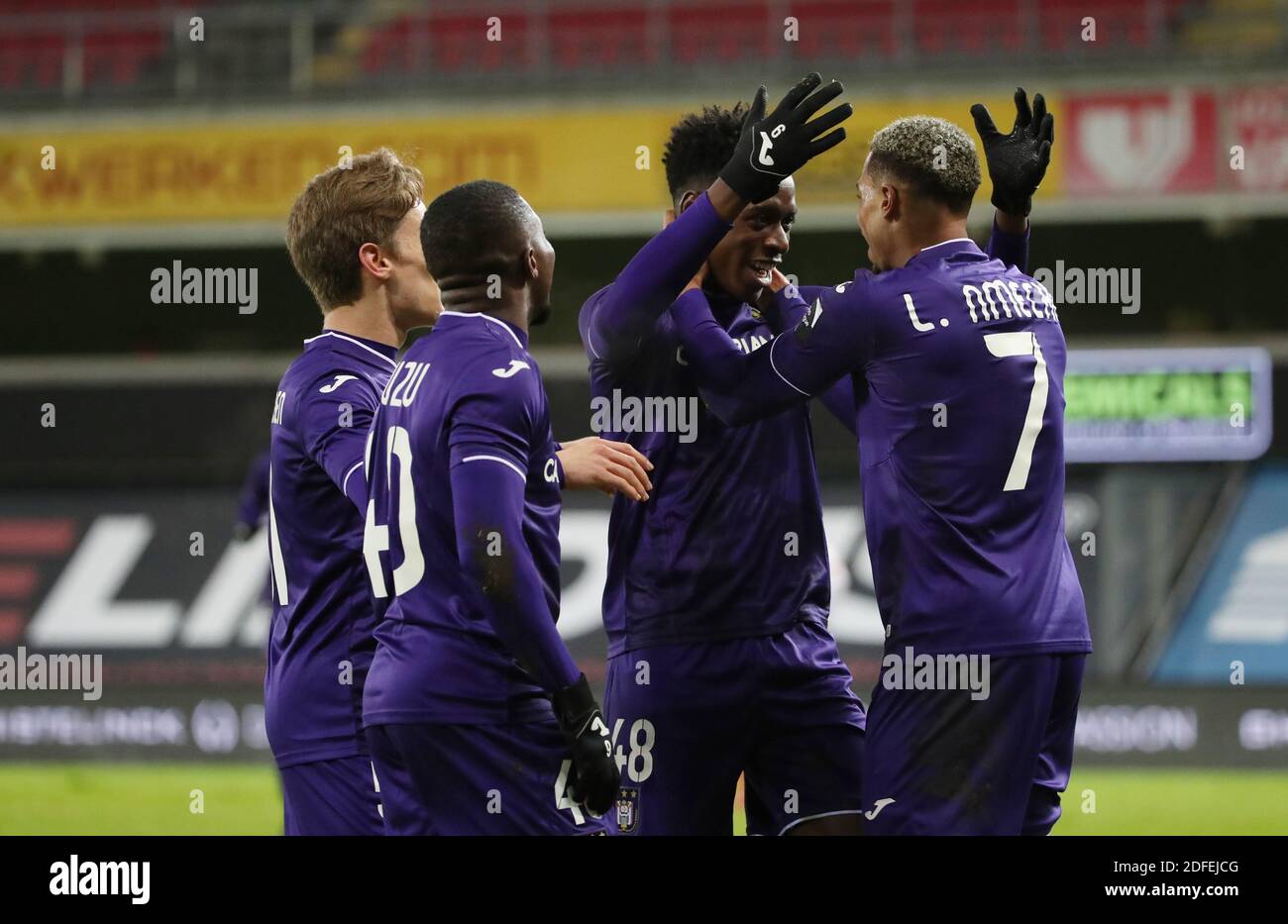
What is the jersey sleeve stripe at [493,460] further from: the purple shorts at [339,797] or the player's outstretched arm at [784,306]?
the player's outstretched arm at [784,306]

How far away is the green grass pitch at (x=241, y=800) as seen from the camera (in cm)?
987

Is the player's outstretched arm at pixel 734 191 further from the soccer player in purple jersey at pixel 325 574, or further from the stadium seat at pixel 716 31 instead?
the stadium seat at pixel 716 31

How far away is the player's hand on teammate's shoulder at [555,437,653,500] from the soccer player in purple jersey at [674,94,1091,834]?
1.05 ft

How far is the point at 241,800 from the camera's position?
10.9 metres

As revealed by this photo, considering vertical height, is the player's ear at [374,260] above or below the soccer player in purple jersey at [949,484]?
above

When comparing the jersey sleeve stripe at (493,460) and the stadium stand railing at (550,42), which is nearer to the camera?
the jersey sleeve stripe at (493,460)

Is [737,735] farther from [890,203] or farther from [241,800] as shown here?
[241,800]

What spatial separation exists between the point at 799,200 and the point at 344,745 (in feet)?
32.1

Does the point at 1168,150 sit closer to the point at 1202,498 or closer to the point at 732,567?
the point at 1202,498

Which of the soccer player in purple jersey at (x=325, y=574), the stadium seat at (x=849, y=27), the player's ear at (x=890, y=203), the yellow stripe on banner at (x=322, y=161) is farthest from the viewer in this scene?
the stadium seat at (x=849, y=27)

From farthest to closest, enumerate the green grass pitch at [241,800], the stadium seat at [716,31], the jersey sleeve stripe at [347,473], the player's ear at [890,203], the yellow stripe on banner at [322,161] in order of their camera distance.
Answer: the stadium seat at [716,31] → the yellow stripe on banner at [322,161] → the green grass pitch at [241,800] → the player's ear at [890,203] → the jersey sleeve stripe at [347,473]

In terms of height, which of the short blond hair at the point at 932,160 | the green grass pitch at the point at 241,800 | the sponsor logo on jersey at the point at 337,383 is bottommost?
the green grass pitch at the point at 241,800

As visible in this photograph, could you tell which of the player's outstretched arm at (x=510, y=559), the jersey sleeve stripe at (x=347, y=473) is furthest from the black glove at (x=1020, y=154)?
the jersey sleeve stripe at (x=347, y=473)
